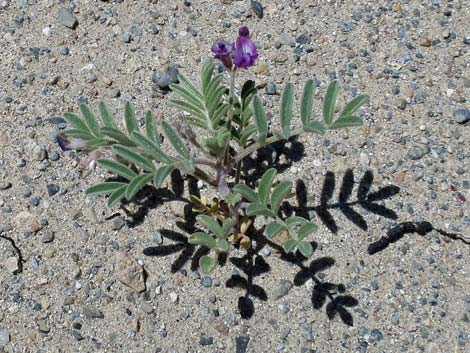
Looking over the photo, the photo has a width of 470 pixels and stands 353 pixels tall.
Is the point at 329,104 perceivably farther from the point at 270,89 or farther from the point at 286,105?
the point at 270,89

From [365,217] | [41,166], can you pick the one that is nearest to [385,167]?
[365,217]

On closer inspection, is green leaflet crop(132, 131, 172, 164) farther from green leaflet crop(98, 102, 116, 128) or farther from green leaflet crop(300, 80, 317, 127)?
green leaflet crop(300, 80, 317, 127)

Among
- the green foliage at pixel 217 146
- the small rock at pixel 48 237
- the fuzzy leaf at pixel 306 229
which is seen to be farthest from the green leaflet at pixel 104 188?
the fuzzy leaf at pixel 306 229

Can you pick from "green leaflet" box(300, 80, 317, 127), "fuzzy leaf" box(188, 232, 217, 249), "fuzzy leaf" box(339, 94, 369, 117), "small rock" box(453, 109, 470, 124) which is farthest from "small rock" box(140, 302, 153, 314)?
"small rock" box(453, 109, 470, 124)

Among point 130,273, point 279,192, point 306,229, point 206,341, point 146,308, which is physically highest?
point 279,192

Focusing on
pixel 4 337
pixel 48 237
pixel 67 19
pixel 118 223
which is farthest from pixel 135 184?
pixel 67 19

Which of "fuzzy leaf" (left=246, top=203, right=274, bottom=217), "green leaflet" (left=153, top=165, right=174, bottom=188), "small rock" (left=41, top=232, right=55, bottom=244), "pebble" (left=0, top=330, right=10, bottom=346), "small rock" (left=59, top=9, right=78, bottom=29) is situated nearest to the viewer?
"green leaflet" (left=153, top=165, right=174, bottom=188)

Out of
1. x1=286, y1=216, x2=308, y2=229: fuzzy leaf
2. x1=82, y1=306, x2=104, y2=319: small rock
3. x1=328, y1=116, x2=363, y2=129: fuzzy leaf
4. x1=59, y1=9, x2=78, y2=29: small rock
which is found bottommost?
x1=82, y1=306, x2=104, y2=319: small rock
